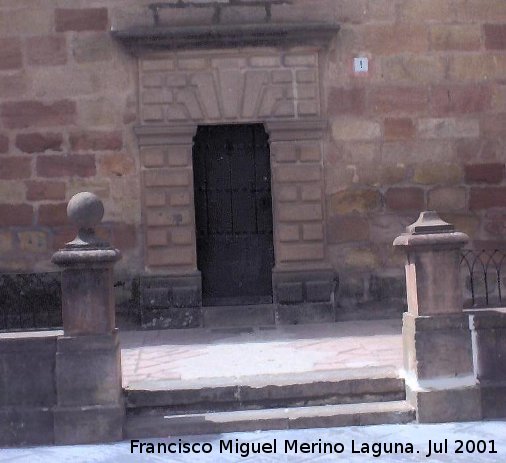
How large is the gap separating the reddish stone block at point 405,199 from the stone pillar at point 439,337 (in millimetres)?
3022

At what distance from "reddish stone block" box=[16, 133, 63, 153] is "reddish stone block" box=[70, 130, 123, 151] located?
0.77ft

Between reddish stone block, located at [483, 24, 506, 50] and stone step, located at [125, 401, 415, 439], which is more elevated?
reddish stone block, located at [483, 24, 506, 50]

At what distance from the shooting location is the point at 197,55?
7.43 meters

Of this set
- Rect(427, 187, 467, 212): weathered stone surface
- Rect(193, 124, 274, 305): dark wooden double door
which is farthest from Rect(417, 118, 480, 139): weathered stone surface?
Rect(193, 124, 274, 305): dark wooden double door

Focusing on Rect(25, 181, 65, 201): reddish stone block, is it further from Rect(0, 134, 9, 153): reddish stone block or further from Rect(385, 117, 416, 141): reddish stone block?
Rect(385, 117, 416, 141): reddish stone block

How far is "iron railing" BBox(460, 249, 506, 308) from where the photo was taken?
761 centimetres

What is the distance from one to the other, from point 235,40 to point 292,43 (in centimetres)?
65

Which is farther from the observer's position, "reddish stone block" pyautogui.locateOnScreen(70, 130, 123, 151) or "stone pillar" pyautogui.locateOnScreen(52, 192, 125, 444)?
"reddish stone block" pyautogui.locateOnScreen(70, 130, 123, 151)

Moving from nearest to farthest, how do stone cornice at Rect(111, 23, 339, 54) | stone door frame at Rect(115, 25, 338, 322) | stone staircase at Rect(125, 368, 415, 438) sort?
1. stone staircase at Rect(125, 368, 415, 438)
2. stone cornice at Rect(111, 23, 339, 54)
3. stone door frame at Rect(115, 25, 338, 322)

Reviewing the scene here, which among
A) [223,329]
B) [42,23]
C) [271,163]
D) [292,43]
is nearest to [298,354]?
[223,329]

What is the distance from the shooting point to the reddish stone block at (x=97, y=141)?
7453mm

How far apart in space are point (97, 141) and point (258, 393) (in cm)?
405

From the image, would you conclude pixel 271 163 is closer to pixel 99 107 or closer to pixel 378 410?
pixel 99 107

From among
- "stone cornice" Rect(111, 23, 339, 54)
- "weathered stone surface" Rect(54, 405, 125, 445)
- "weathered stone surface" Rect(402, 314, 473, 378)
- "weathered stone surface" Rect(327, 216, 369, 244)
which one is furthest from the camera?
"weathered stone surface" Rect(327, 216, 369, 244)
